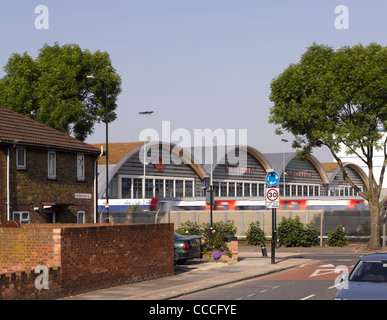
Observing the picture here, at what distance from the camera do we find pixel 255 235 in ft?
143

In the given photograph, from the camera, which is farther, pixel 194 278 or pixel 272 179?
pixel 272 179

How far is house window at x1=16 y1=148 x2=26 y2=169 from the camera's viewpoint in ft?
100

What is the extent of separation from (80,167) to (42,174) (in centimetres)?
338

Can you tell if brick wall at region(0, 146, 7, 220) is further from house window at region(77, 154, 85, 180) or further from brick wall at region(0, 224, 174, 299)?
brick wall at region(0, 224, 174, 299)

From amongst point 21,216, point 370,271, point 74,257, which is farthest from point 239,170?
point 370,271

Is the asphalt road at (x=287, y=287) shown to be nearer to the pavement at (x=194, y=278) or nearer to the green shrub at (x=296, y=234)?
the pavement at (x=194, y=278)

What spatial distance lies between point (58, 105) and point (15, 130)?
1312 cm

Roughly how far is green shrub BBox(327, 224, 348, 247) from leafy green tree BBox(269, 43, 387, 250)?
131 inches

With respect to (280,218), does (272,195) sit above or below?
above

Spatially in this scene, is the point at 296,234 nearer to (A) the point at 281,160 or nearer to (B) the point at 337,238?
(B) the point at 337,238

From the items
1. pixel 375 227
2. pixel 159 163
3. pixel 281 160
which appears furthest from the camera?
pixel 281 160

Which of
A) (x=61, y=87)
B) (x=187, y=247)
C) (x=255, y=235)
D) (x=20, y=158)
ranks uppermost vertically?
(x=61, y=87)

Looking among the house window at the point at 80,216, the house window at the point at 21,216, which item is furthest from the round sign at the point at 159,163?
the house window at the point at 21,216

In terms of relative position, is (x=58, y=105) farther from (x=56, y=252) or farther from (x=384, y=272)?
(x=384, y=272)
